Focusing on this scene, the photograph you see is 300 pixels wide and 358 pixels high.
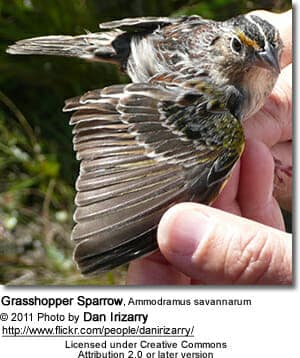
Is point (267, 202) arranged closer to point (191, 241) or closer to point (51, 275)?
point (191, 241)

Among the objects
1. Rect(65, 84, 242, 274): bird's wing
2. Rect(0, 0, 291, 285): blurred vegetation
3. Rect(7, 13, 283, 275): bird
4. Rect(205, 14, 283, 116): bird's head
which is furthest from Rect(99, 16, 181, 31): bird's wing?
Rect(0, 0, 291, 285): blurred vegetation

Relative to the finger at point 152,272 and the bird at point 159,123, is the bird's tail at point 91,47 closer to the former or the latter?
the bird at point 159,123

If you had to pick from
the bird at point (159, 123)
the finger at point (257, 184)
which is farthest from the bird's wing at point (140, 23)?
the finger at point (257, 184)

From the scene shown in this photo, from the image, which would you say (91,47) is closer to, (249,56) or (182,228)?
(249,56)

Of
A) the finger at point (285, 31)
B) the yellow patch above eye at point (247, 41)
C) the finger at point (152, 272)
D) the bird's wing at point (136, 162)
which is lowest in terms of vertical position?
the finger at point (152, 272)

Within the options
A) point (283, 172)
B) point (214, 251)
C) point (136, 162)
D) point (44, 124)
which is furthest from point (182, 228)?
point (44, 124)
